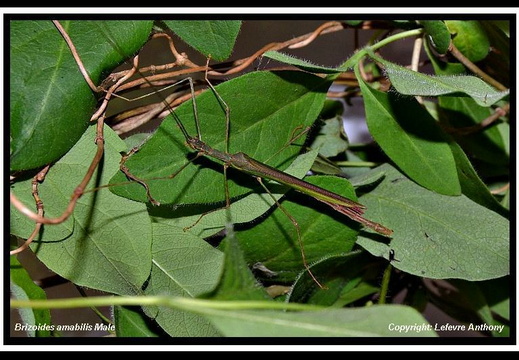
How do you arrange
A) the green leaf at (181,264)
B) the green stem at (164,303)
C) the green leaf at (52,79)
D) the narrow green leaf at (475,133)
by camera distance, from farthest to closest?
the narrow green leaf at (475,133)
the green leaf at (181,264)
the green leaf at (52,79)
the green stem at (164,303)

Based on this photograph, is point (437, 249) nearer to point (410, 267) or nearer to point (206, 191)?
point (410, 267)

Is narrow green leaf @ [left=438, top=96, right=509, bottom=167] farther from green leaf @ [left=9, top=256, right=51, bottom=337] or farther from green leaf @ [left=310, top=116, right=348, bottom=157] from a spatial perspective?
green leaf @ [left=9, top=256, right=51, bottom=337]

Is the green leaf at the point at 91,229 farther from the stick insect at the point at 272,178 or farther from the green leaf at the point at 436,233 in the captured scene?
the green leaf at the point at 436,233

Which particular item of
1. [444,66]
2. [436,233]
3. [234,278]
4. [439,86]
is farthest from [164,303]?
[444,66]

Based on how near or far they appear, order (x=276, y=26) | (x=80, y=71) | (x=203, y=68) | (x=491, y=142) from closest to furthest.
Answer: (x=80, y=71) < (x=203, y=68) < (x=491, y=142) < (x=276, y=26)

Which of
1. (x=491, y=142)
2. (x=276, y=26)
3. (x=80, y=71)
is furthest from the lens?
(x=276, y=26)

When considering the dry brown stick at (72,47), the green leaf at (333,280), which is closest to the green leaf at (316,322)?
the green leaf at (333,280)

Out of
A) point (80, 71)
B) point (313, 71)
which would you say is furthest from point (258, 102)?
point (80, 71)
